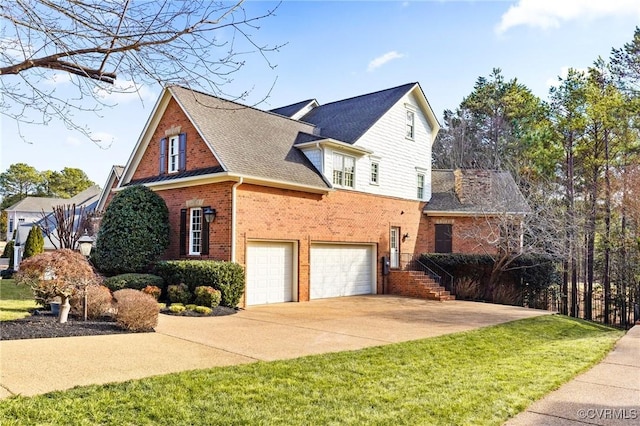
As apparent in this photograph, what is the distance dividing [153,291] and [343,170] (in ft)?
28.5

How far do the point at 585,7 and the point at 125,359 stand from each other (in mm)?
10391

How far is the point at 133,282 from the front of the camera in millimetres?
14273

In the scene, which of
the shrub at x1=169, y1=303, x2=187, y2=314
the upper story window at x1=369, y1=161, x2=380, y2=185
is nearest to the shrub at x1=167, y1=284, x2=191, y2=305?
the shrub at x1=169, y1=303, x2=187, y2=314

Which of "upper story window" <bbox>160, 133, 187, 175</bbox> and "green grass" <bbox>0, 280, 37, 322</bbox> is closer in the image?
"green grass" <bbox>0, 280, 37, 322</bbox>

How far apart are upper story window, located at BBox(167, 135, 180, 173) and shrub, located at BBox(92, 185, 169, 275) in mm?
1651

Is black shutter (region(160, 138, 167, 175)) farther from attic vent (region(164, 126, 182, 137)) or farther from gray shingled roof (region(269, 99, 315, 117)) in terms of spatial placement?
gray shingled roof (region(269, 99, 315, 117))

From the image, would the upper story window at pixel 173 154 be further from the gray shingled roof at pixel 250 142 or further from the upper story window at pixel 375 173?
the upper story window at pixel 375 173

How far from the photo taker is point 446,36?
34.4 ft

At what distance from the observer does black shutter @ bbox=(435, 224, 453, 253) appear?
23.4 m

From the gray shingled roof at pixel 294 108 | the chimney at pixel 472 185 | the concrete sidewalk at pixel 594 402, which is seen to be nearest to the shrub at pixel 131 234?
the gray shingled roof at pixel 294 108

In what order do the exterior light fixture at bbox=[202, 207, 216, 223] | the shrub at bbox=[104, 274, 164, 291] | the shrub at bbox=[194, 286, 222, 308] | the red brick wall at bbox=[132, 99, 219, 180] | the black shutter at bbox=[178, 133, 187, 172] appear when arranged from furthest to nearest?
the black shutter at bbox=[178, 133, 187, 172]
the red brick wall at bbox=[132, 99, 219, 180]
the exterior light fixture at bbox=[202, 207, 216, 223]
the shrub at bbox=[104, 274, 164, 291]
the shrub at bbox=[194, 286, 222, 308]

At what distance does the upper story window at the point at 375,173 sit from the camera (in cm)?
2062

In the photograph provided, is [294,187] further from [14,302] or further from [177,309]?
[14,302]

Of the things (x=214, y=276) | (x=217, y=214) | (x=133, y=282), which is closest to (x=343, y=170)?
(x=217, y=214)
